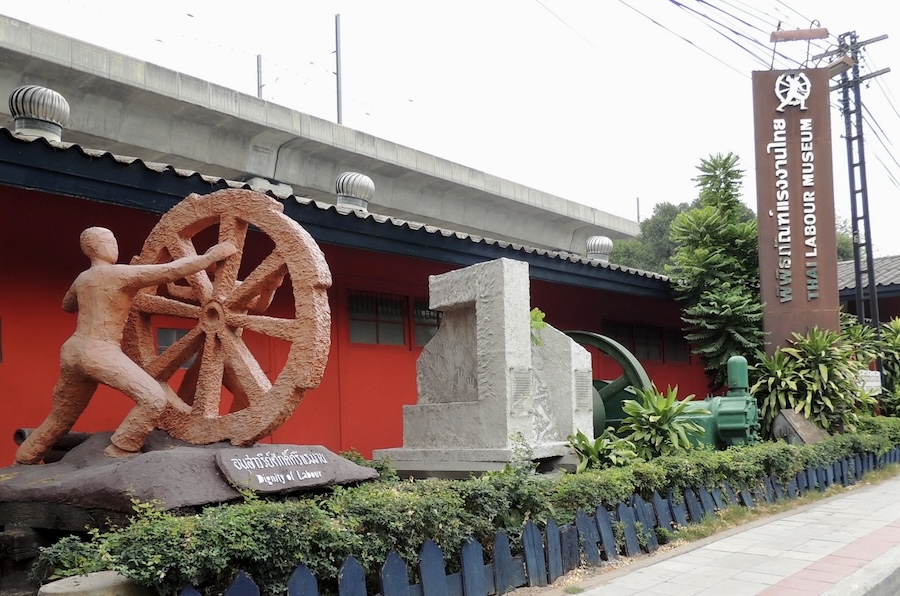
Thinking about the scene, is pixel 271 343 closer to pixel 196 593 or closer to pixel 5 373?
pixel 5 373

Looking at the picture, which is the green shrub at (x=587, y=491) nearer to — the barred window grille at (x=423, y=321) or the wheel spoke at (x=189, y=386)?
the wheel spoke at (x=189, y=386)

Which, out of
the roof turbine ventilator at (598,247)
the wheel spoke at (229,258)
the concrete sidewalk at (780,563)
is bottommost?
the concrete sidewalk at (780,563)

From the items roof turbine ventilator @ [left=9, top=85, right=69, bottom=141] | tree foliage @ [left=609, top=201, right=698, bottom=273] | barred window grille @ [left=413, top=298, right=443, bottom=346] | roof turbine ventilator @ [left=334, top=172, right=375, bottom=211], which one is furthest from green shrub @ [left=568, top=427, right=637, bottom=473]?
tree foliage @ [left=609, top=201, right=698, bottom=273]

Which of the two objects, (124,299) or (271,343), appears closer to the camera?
(124,299)

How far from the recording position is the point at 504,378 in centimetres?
778

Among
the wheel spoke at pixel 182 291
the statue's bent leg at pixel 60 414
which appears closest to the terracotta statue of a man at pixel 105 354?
the statue's bent leg at pixel 60 414

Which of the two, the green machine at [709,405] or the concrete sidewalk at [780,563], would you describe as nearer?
the concrete sidewalk at [780,563]

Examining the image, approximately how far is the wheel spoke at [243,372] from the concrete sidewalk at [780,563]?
2734 millimetres

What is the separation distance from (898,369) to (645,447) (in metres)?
10.6

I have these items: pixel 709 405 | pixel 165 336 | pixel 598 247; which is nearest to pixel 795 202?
pixel 598 247

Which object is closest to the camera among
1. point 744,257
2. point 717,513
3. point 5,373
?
point 5,373

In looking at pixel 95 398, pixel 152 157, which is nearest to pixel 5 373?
pixel 95 398

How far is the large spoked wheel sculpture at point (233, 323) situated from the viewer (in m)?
5.89

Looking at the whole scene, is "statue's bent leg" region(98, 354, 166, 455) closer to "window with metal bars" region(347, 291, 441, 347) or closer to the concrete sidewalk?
the concrete sidewalk
